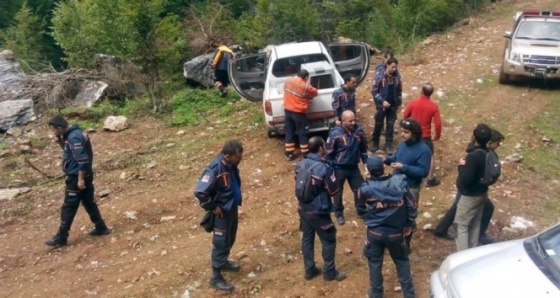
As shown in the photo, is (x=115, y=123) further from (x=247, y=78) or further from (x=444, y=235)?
(x=444, y=235)

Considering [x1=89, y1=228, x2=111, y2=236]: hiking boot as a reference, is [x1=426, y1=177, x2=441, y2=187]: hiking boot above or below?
above

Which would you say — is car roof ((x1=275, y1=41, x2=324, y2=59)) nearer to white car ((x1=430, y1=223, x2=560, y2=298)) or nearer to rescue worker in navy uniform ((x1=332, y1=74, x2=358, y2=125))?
rescue worker in navy uniform ((x1=332, y1=74, x2=358, y2=125))

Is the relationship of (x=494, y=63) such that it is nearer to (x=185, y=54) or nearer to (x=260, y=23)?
(x=260, y=23)

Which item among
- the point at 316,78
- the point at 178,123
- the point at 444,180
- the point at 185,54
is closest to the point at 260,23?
the point at 185,54

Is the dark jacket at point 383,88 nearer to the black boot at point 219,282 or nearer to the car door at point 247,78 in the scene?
the car door at point 247,78

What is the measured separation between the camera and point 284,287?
6.02 m

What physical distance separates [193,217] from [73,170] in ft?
5.67

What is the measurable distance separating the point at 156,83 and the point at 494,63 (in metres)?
7.98

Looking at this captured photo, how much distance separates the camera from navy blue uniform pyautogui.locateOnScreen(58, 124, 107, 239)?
6.86 m

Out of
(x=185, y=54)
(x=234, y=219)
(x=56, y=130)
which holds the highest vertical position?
(x=56, y=130)

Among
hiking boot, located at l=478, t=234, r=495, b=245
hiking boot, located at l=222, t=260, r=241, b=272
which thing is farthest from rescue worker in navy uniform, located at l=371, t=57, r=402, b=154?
hiking boot, located at l=222, t=260, r=241, b=272

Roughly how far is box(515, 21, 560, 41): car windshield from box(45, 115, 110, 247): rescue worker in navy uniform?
970cm

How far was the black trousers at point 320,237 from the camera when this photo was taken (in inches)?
220

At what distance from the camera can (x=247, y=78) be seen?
35.8 ft
